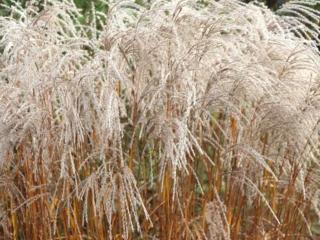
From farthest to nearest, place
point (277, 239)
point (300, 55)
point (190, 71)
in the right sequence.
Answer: point (277, 239) → point (300, 55) → point (190, 71)

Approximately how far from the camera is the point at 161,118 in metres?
2.52

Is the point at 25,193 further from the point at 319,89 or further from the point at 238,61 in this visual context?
the point at 319,89

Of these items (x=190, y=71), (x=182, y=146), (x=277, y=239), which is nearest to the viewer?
(x=182, y=146)

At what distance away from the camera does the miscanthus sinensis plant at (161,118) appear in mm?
2514

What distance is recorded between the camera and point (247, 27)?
2.89 meters

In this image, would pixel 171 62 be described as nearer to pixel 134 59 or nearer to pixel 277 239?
pixel 134 59

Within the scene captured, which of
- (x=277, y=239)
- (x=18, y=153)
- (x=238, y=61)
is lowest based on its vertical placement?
(x=277, y=239)

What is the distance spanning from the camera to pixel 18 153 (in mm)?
2877

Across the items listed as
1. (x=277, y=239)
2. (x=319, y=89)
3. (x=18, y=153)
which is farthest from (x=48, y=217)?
(x=319, y=89)

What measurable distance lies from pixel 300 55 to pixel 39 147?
1.06 meters

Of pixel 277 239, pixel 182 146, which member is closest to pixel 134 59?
pixel 182 146

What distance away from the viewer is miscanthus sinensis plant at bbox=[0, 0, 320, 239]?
2.51 metres

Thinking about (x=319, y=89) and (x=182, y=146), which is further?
(x=319, y=89)

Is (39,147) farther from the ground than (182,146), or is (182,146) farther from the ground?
(182,146)
